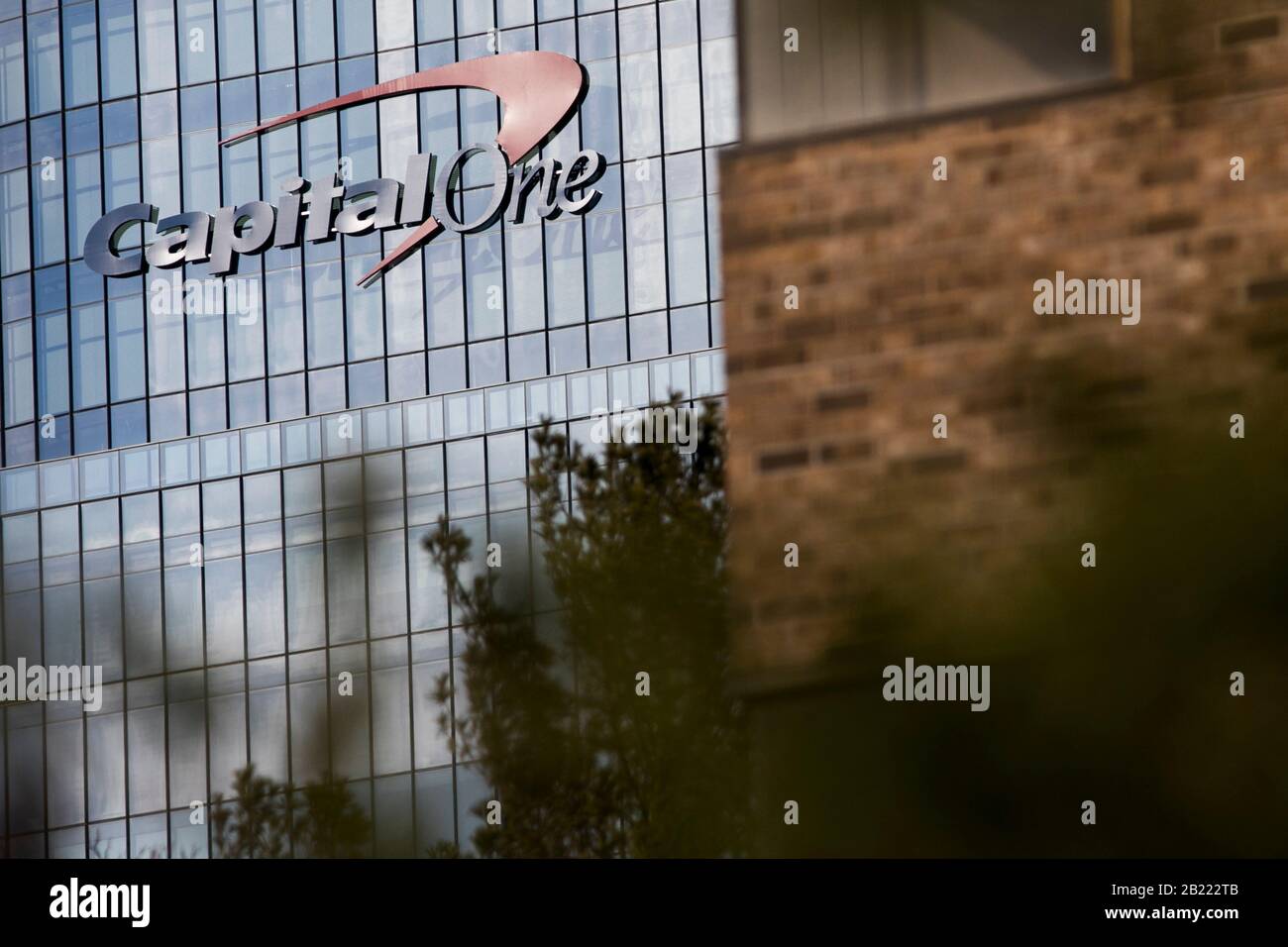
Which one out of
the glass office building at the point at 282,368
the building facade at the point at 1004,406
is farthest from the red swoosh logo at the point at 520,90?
the building facade at the point at 1004,406

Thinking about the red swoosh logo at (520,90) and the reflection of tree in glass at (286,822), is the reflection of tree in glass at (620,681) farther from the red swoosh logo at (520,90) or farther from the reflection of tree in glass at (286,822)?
the red swoosh logo at (520,90)

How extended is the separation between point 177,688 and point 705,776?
1668 cm

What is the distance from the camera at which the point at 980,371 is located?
10.9 meters

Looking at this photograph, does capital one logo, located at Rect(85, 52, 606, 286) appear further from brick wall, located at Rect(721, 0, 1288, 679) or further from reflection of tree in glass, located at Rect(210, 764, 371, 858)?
brick wall, located at Rect(721, 0, 1288, 679)

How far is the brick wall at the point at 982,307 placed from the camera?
1060 centimetres

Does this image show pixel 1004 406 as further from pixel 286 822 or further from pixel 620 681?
pixel 286 822

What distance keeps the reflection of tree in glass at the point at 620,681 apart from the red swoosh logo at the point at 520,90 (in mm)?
5068

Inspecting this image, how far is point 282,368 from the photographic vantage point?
3294 centimetres

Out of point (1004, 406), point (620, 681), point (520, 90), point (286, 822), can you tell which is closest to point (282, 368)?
point (520, 90)

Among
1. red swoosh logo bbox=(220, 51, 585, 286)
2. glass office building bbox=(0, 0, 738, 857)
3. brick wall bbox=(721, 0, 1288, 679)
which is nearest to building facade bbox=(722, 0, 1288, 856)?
brick wall bbox=(721, 0, 1288, 679)

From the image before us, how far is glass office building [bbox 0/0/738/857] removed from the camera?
3039cm
